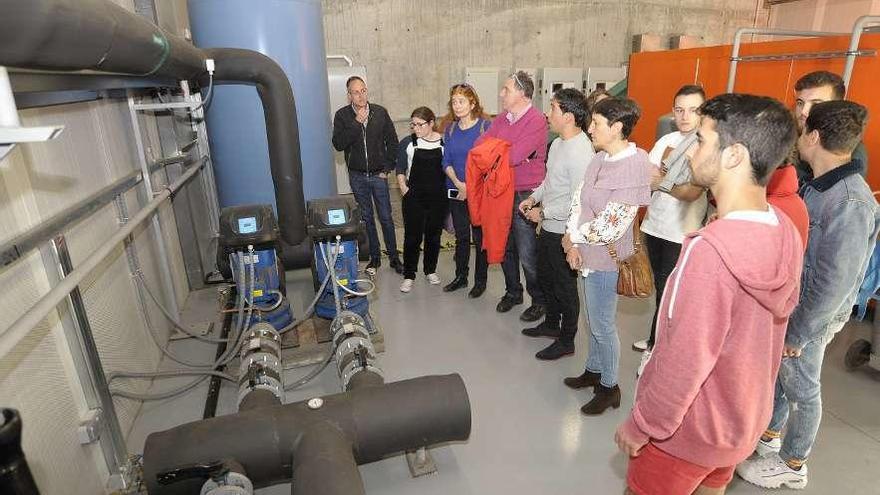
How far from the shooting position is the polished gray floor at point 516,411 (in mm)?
1836

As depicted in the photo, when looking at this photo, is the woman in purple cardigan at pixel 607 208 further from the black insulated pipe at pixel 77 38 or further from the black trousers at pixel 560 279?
the black insulated pipe at pixel 77 38

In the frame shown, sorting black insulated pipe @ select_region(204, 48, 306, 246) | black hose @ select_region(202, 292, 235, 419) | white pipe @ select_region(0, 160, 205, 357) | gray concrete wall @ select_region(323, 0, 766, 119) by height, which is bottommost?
black hose @ select_region(202, 292, 235, 419)

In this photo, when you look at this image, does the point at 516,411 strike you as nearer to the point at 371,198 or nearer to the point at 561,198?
the point at 561,198

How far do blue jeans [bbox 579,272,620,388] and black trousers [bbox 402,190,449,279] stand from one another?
4.79ft

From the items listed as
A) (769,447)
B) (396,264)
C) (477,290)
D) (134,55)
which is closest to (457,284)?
(477,290)

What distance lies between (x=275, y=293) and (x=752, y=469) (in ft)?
7.59

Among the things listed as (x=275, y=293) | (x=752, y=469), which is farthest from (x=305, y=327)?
(x=752, y=469)

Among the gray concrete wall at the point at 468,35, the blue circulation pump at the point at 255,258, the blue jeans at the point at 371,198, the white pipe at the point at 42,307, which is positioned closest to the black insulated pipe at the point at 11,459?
the white pipe at the point at 42,307

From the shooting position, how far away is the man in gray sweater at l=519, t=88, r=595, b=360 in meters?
2.23

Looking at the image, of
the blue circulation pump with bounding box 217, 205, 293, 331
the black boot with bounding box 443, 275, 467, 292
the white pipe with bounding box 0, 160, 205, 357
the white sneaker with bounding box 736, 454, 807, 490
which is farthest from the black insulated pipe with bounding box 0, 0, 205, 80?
the white sneaker with bounding box 736, 454, 807, 490

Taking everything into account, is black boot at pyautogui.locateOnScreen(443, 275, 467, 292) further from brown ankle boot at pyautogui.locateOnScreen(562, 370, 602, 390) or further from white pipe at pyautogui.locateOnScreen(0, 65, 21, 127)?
white pipe at pyautogui.locateOnScreen(0, 65, 21, 127)

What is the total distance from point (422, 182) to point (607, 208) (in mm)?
1624

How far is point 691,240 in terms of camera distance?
968mm

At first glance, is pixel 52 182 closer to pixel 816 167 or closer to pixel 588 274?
pixel 588 274
